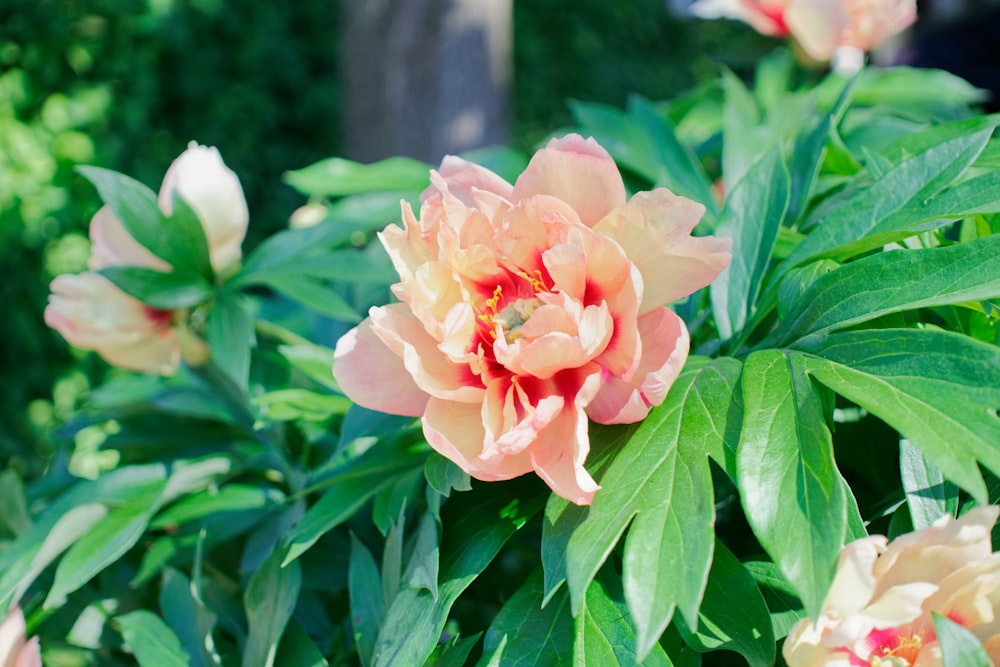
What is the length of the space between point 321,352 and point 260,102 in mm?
3684

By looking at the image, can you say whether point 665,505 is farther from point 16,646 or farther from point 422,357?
point 16,646

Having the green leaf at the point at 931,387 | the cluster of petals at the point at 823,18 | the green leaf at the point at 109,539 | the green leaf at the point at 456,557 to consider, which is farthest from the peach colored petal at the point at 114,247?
the cluster of petals at the point at 823,18

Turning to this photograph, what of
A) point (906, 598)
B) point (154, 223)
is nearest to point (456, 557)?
point (906, 598)

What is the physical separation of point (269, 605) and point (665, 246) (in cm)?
41

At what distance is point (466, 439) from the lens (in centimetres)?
62

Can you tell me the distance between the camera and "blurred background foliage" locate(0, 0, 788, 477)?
10.5 feet

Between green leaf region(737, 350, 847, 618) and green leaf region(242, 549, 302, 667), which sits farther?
green leaf region(242, 549, 302, 667)

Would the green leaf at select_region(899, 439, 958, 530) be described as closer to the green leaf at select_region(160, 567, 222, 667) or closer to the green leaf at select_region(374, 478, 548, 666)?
the green leaf at select_region(374, 478, 548, 666)

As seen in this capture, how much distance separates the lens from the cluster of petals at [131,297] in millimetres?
935

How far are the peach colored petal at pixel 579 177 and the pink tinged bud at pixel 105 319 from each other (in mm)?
496

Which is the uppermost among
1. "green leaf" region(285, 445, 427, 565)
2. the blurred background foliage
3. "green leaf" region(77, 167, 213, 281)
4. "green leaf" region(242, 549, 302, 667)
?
"green leaf" region(77, 167, 213, 281)

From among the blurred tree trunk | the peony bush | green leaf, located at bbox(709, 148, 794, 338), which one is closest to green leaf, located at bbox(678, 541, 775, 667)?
the peony bush

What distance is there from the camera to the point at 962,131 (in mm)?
824

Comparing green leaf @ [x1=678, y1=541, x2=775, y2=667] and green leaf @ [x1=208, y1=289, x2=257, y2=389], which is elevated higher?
green leaf @ [x1=678, y1=541, x2=775, y2=667]
